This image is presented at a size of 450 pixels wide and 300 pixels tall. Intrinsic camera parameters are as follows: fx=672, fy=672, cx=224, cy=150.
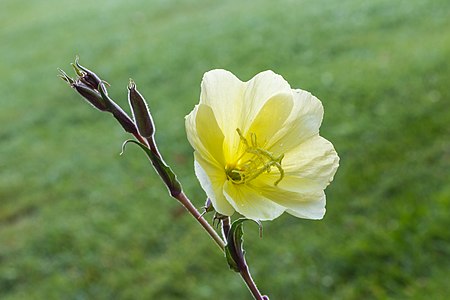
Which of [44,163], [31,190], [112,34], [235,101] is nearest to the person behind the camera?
[235,101]

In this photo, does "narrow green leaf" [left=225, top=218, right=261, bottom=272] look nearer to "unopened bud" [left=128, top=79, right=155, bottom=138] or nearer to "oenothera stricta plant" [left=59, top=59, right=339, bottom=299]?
"oenothera stricta plant" [left=59, top=59, right=339, bottom=299]

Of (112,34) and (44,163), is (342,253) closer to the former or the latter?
(44,163)

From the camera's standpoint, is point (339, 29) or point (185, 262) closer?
point (185, 262)

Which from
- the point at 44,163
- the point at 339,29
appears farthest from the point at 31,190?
the point at 339,29

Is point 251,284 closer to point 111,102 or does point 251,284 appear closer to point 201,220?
point 201,220

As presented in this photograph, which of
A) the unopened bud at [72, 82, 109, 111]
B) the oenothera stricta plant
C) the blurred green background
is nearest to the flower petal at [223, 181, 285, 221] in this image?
the oenothera stricta plant

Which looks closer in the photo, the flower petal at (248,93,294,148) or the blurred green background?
the flower petal at (248,93,294,148)

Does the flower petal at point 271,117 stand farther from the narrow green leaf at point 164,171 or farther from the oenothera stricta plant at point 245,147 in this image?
the narrow green leaf at point 164,171
